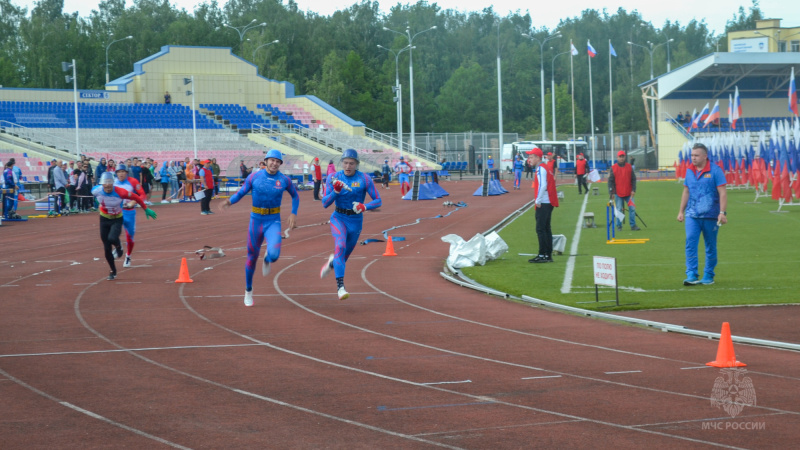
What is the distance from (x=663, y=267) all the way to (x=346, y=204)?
649 cm

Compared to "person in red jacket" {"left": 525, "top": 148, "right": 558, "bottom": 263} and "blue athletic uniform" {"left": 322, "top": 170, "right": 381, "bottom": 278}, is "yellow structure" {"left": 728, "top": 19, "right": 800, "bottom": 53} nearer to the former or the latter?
"person in red jacket" {"left": 525, "top": 148, "right": 558, "bottom": 263}

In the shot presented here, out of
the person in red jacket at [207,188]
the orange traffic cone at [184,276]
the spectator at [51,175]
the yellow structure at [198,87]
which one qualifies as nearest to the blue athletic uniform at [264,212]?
the orange traffic cone at [184,276]

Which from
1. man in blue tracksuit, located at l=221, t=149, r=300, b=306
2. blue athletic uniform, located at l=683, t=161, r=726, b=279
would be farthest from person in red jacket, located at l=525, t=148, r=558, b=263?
man in blue tracksuit, located at l=221, t=149, r=300, b=306

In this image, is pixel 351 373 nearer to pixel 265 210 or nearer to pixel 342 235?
pixel 342 235

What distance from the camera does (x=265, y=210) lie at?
1310 cm

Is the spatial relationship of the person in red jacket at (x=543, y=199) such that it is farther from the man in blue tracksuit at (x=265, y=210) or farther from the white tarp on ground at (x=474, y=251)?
the man in blue tracksuit at (x=265, y=210)

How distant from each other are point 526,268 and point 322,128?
5883 centimetres

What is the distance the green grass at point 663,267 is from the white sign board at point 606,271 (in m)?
0.40

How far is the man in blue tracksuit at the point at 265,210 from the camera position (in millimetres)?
12961

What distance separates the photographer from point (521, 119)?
12556cm

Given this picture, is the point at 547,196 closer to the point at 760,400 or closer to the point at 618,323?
the point at 618,323

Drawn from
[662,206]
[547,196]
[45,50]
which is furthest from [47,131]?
[547,196]

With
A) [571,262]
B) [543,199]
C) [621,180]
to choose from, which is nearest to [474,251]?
[543,199]

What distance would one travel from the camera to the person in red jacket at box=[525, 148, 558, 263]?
1709 centimetres
